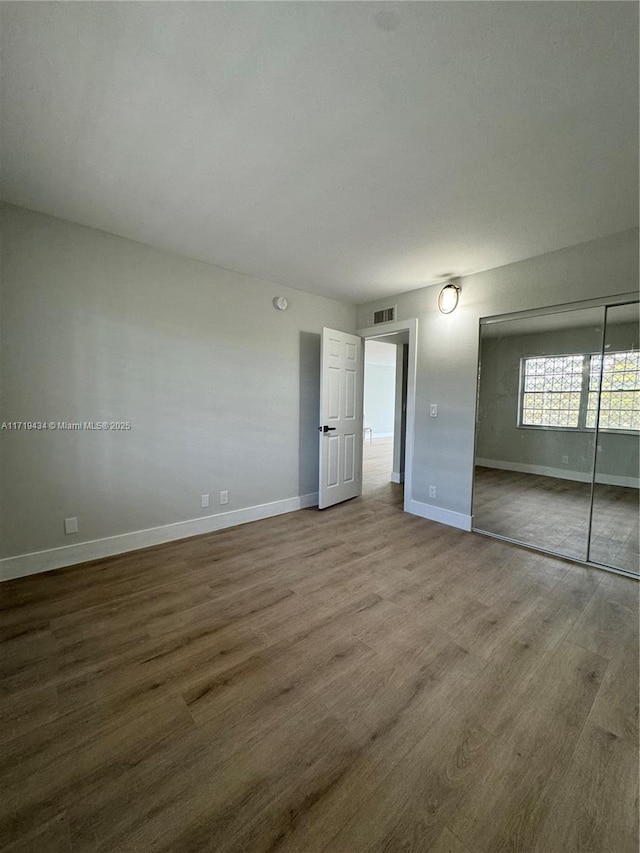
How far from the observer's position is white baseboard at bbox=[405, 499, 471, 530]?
134 inches

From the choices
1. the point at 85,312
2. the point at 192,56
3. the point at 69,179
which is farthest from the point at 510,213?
the point at 85,312

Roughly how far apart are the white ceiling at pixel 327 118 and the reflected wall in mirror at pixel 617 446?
0.87 m

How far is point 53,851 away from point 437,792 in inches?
46.8

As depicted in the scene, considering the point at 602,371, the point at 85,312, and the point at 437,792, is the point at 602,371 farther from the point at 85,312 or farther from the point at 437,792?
the point at 85,312

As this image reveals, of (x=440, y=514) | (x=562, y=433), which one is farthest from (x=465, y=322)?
(x=440, y=514)

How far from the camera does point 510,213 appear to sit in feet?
7.17

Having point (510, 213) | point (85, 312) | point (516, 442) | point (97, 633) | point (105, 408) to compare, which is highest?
point (510, 213)

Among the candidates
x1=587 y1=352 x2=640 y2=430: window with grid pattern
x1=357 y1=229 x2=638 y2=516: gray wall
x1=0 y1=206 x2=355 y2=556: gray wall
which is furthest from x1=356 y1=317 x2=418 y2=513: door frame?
x1=587 y1=352 x2=640 y2=430: window with grid pattern

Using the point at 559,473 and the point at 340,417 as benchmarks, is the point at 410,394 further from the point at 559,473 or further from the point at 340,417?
the point at 559,473

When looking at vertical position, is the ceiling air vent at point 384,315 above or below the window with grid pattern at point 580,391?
above

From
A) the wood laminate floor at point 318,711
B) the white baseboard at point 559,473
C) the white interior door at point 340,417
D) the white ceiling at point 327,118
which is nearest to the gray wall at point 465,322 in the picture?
the white ceiling at point 327,118

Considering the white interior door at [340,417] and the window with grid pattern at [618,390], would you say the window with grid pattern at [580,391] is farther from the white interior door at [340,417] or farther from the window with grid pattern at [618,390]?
the white interior door at [340,417]

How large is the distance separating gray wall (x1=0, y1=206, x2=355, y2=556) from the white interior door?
38 centimetres

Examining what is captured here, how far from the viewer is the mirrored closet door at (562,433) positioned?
8.86ft
